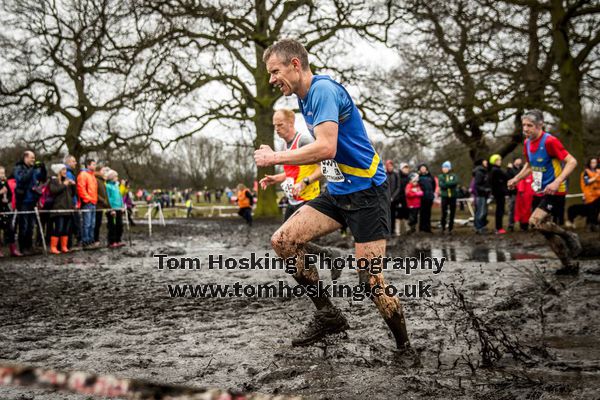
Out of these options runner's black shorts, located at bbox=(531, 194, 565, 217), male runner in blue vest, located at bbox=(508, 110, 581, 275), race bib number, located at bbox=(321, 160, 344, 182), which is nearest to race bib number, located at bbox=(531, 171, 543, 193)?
male runner in blue vest, located at bbox=(508, 110, 581, 275)

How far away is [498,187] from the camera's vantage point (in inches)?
547

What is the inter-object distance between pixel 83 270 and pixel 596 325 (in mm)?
7506

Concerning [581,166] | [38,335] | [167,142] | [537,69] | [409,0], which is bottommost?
[38,335]

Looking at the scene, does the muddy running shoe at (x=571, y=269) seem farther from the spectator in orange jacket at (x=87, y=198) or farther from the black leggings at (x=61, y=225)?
the black leggings at (x=61, y=225)

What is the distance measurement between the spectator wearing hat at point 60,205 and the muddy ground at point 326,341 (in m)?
4.38

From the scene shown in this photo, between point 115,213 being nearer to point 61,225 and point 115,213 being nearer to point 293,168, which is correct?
point 61,225

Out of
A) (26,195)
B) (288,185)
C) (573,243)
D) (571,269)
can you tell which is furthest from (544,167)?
(26,195)

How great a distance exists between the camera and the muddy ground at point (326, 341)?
3096mm

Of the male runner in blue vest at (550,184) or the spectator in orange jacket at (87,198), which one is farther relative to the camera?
the spectator in orange jacket at (87,198)

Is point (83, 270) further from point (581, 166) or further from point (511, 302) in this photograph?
point (581, 166)

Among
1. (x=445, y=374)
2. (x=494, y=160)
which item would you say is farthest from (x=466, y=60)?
(x=445, y=374)

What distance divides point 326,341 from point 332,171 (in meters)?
1.29

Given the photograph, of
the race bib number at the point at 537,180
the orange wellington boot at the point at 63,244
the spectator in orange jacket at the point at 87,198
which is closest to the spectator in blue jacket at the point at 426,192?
the race bib number at the point at 537,180

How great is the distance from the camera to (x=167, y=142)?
22.7 metres
